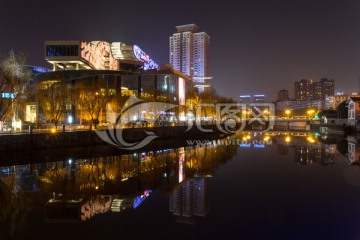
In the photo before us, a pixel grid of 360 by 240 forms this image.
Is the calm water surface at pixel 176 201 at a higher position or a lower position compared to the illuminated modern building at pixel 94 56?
lower

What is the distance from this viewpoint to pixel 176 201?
46.7ft

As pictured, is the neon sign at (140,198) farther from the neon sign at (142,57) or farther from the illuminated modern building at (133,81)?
the neon sign at (142,57)

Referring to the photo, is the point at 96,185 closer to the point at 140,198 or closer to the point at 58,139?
the point at 140,198

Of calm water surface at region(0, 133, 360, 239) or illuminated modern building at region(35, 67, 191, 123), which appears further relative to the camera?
illuminated modern building at region(35, 67, 191, 123)

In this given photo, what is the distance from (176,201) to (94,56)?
89.1 meters

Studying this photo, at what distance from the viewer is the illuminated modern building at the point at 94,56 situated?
290 ft

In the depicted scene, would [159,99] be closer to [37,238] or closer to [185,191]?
[185,191]

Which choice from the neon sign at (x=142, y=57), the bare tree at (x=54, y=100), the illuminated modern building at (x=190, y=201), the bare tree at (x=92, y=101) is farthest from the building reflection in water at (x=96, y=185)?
the neon sign at (x=142, y=57)

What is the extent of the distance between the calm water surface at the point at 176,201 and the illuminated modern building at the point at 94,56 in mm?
70743

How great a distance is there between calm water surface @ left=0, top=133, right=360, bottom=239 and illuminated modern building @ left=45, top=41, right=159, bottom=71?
7074 cm

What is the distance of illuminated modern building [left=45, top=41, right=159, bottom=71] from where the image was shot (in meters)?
88.4
